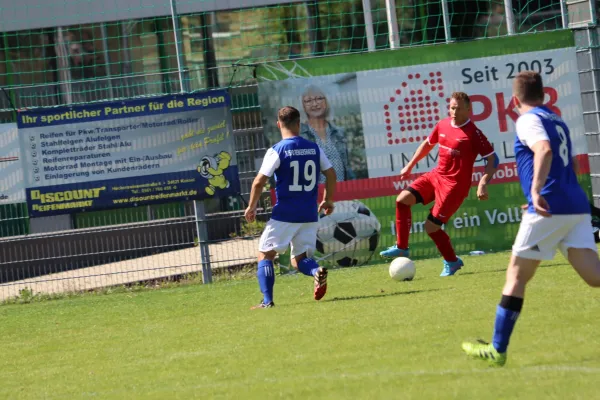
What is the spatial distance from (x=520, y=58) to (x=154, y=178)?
5.10 m

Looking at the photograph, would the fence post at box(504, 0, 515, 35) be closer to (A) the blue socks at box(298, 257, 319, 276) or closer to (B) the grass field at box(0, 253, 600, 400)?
(B) the grass field at box(0, 253, 600, 400)

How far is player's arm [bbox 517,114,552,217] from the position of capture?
6434 mm

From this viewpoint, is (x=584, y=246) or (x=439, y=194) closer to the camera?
(x=584, y=246)

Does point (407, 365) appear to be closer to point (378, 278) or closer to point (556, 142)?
point (556, 142)

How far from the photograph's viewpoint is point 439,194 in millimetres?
12195

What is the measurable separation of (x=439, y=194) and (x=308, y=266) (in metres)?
2.31

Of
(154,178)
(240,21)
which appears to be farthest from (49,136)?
(240,21)

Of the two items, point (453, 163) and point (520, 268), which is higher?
point (453, 163)

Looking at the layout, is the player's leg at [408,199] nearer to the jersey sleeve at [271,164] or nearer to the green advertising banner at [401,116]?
the green advertising banner at [401,116]

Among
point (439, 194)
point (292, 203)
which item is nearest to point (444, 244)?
point (439, 194)

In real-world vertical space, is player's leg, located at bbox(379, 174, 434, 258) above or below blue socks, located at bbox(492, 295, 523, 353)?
above

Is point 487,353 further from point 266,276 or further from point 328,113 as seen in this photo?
point 328,113

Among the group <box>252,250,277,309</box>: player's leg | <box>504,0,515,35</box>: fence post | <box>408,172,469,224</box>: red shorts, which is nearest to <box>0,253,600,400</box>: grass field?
<box>252,250,277,309</box>: player's leg

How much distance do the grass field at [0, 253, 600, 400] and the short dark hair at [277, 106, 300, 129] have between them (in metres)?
1.76
